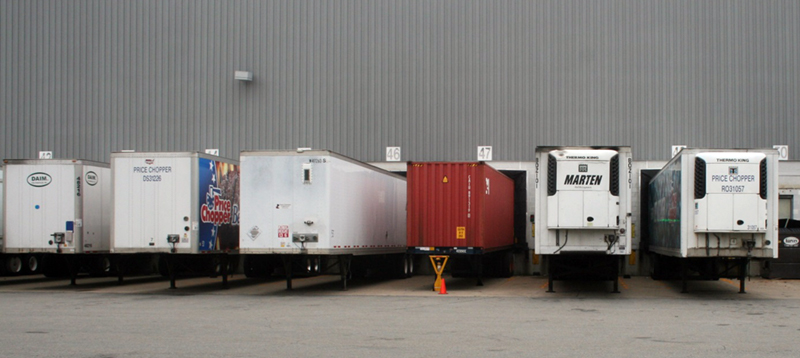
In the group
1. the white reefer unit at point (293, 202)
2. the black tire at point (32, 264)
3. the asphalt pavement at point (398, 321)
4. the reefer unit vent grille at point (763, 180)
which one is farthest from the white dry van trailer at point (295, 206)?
the reefer unit vent grille at point (763, 180)

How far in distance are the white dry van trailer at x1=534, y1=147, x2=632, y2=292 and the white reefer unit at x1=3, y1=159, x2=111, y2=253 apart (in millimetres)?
12583

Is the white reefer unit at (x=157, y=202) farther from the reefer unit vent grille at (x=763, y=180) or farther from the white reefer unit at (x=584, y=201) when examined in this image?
the reefer unit vent grille at (x=763, y=180)

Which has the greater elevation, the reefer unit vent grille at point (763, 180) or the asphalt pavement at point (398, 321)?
the reefer unit vent grille at point (763, 180)

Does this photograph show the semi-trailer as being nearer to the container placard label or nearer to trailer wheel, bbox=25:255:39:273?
the container placard label

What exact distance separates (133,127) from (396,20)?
10994mm

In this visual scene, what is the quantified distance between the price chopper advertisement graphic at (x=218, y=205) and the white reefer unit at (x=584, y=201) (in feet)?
28.1

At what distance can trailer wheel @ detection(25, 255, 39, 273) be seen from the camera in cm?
2591

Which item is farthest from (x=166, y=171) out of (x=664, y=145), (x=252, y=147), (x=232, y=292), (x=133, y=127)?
(x=664, y=145)

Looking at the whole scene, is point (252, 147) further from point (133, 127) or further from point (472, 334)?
point (472, 334)

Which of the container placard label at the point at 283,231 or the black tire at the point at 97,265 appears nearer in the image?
the container placard label at the point at 283,231

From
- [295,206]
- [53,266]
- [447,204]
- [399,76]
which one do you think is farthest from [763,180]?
[53,266]

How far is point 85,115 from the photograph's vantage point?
32.0 meters

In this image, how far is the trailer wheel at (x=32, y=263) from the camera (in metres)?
25.9

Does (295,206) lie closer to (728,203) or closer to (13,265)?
(728,203)
